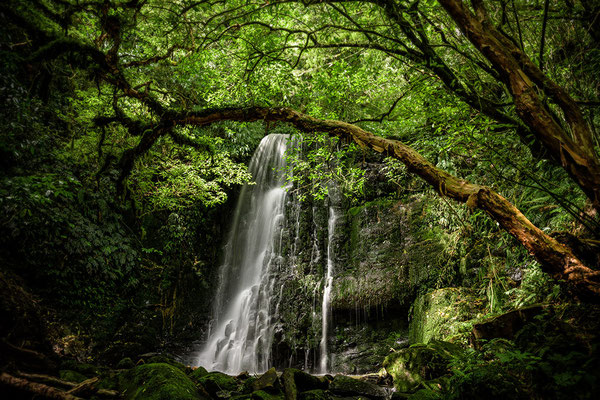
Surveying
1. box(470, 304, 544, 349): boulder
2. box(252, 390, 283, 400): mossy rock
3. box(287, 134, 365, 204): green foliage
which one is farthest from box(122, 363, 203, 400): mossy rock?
box(470, 304, 544, 349): boulder

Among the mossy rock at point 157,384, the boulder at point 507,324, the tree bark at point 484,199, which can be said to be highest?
the tree bark at point 484,199

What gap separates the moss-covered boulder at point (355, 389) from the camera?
4.81 m

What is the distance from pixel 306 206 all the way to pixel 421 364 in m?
7.10

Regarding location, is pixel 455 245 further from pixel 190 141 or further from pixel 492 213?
pixel 190 141

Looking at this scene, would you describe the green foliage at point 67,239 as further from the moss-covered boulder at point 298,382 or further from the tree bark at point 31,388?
the moss-covered boulder at point 298,382

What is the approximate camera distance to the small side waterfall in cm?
788

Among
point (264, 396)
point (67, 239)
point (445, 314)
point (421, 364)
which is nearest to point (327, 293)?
point (445, 314)

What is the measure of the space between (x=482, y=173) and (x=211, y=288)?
982 cm

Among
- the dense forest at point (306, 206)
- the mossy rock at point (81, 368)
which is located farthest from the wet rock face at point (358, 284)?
the mossy rock at point (81, 368)

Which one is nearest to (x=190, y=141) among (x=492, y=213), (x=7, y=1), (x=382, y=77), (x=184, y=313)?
(x=7, y=1)

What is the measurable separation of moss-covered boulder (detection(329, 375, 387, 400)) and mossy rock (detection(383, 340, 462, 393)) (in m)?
0.31

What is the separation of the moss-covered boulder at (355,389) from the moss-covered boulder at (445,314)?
154 centimetres

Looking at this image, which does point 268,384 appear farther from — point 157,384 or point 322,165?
point 322,165

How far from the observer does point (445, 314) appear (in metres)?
5.88
